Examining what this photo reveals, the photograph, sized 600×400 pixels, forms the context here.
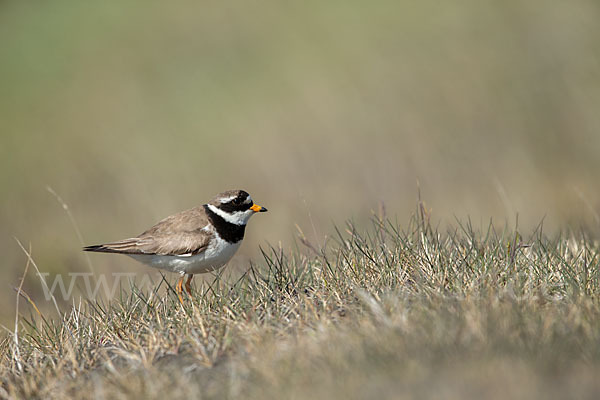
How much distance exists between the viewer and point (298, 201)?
11773 mm

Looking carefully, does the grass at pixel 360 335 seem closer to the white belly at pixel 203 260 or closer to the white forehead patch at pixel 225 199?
the white belly at pixel 203 260

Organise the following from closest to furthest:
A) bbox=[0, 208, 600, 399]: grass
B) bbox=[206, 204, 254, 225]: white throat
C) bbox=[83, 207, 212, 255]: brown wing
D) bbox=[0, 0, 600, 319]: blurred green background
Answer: bbox=[0, 208, 600, 399]: grass < bbox=[83, 207, 212, 255]: brown wing < bbox=[206, 204, 254, 225]: white throat < bbox=[0, 0, 600, 319]: blurred green background

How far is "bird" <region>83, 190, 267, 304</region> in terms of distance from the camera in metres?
6.30

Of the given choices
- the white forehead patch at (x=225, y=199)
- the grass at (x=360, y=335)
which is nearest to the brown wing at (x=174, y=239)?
the white forehead patch at (x=225, y=199)

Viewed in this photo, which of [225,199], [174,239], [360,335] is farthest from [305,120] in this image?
[360,335]

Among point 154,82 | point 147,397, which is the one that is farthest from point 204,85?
point 147,397

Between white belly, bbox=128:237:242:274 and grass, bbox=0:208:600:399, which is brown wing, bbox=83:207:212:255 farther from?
grass, bbox=0:208:600:399

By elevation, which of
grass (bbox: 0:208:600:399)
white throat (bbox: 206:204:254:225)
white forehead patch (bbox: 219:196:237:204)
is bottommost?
grass (bbox: 0:208:600:399)

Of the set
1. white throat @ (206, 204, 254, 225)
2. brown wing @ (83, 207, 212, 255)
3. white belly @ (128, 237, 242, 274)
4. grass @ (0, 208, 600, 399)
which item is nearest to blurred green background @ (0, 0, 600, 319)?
white throat @ (206, 204, 254, 225)

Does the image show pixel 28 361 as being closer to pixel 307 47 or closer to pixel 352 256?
pixel 352 256

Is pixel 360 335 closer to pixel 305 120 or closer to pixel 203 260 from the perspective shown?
pixel 203 260

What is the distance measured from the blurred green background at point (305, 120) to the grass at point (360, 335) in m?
3.99

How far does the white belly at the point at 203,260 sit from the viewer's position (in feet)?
→ 20.6

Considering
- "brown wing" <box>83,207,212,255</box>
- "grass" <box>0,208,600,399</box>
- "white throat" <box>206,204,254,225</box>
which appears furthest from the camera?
"white throat" <box>206,204,254,225</box>
